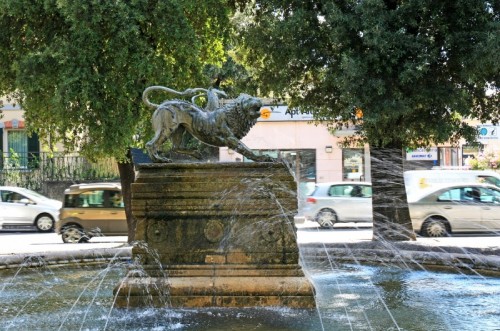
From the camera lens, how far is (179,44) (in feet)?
45.6

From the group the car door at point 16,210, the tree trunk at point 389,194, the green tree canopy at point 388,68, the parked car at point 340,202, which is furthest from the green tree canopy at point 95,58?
the car door at point 16,210

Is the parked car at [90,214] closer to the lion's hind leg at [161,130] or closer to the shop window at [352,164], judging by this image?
the lion's hind leg at [161,130]

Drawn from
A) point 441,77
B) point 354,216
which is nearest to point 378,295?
point 441,77

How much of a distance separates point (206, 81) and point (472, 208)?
27.0 ft

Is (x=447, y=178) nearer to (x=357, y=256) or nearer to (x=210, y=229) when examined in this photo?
(x=357, y=256)

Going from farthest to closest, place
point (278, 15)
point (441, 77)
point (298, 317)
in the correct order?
point (278, 15) → point (441, 77) → point (298, 317)

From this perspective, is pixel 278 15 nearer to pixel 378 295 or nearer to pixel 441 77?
pixel 441 77

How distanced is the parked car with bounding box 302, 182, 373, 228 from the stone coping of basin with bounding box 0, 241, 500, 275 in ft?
28.9

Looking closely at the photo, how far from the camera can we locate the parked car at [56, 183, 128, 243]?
1862 cm

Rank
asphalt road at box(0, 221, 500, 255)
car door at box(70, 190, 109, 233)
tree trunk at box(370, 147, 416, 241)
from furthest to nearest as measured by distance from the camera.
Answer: car door at box(70, 190, 109, 233), asphalt road at box(0, 221, 500, 255), tree trunk at box(370, 147, 416, 241)

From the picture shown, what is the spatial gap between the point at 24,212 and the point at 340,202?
11058 millimetres

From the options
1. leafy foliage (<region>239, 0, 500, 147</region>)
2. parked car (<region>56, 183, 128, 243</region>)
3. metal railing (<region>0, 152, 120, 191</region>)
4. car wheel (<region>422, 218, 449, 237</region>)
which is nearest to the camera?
leafy foliage (<region>239, 0, 500, 147</region>)

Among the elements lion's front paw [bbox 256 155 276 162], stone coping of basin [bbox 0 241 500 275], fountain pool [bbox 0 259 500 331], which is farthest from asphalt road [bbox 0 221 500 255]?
lion's front paw [bbox 256 155 276 162]

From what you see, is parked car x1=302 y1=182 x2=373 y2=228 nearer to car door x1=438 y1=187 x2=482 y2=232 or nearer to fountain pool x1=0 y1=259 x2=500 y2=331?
car door x1=438 y1=187 x2=482 y2=232
